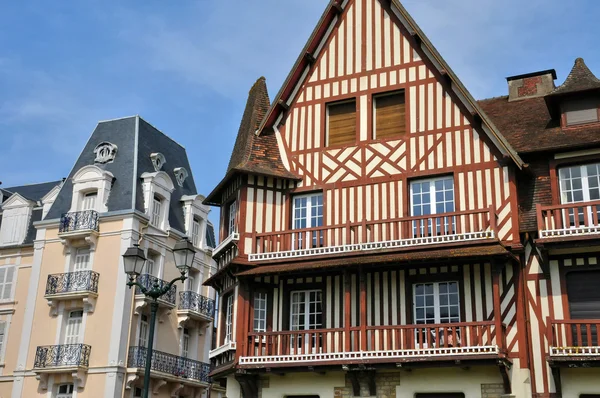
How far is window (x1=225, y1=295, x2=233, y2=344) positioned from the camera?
19.6 metres

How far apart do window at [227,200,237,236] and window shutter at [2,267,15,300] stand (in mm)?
13900

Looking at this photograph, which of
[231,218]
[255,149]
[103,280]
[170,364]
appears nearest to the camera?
[255,149]

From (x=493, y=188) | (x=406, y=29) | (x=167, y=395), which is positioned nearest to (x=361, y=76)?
(x=406, y=29)

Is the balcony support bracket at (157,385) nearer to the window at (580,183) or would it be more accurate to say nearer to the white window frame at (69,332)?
the white window frame at (69,332)

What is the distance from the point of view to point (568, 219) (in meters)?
16.8

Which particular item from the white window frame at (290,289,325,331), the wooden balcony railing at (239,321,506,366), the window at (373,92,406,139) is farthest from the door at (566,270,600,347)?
the white window frame at (290,289,325,331)

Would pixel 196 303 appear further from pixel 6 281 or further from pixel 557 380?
pixel 557 380

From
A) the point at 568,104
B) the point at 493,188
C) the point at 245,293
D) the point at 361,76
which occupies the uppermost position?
the point at 361,76

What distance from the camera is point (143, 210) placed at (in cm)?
2952

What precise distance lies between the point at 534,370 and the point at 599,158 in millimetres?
4983

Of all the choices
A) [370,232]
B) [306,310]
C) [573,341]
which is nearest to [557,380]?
[573,341]

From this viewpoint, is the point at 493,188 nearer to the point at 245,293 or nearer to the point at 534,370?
the point at 534,370

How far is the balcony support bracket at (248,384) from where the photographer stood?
18172mm

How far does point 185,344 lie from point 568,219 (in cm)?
1902
